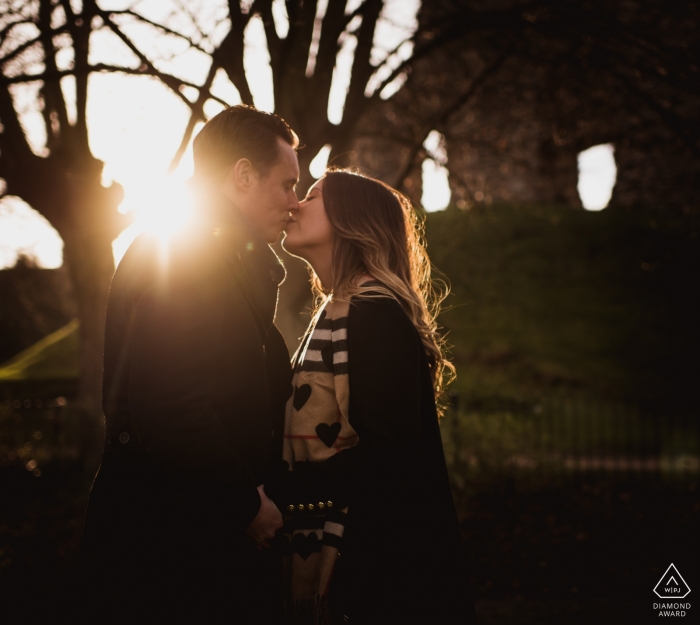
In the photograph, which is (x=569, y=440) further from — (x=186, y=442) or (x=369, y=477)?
(x=186, y=442)

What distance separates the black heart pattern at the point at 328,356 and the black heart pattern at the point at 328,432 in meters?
0.20

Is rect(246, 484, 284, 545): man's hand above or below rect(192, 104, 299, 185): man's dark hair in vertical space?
below

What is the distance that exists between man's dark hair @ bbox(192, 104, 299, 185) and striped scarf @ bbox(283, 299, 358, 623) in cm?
63

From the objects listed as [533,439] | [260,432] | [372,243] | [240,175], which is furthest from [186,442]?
[533,439]

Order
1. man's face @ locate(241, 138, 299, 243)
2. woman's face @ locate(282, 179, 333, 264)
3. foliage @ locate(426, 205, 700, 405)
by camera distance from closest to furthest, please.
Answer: man's face @ locate(241, 138, 299, 243), woman's face @ locate(282, 179, 333, 264), foliage @ locate(426, 205, 700, 405)

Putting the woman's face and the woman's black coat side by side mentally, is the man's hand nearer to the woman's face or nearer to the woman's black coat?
the woman's black coat

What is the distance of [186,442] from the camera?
1.57 meters

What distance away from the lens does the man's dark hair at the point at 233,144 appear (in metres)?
2.08

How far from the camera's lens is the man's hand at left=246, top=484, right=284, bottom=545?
68.5 inches

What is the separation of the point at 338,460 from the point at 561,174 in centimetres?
1924

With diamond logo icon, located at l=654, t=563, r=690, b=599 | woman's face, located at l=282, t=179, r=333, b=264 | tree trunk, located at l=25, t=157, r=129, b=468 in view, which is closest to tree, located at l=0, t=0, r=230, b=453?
tree trunk, located at l=25, t=157, r=129, b=468

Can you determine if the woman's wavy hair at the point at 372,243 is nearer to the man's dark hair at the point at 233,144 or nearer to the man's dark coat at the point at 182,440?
the man's dark hair at the point at 233,144

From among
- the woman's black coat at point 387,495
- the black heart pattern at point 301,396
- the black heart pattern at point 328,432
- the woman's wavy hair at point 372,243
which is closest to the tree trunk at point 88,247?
the woman's wavy hair at point 372,243

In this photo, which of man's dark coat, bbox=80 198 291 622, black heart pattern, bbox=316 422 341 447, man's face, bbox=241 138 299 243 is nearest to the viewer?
man's dark coat, bbox=80 198 291 622
